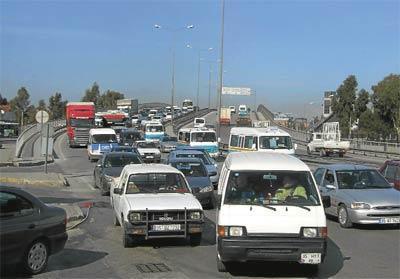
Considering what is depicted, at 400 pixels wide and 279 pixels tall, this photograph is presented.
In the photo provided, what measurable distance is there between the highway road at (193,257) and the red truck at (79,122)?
39.0 metres

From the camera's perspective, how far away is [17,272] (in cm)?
863

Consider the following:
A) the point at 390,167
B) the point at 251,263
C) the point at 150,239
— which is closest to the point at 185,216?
the point at 150,239

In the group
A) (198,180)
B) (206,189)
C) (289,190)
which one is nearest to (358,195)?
(206,189)

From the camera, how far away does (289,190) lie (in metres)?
9.32

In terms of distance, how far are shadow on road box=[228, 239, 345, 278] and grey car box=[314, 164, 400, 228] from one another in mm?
3751

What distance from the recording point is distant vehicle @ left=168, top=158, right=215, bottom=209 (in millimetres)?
17141

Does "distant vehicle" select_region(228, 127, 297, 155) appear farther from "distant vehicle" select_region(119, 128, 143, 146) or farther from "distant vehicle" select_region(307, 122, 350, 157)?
"distant vehicle" select_region(307, 122, 350, 157)

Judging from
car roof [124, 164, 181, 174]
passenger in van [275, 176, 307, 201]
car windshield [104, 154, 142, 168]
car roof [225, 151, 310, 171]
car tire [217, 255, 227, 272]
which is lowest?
car tire [217, 255, 227, 272]

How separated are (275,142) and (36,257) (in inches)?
858

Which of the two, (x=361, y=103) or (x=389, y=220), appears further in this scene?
(x=361, y=103)

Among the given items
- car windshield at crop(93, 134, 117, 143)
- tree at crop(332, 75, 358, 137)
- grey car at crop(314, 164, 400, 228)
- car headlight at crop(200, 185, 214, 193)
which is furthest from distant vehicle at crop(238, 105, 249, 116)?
grey car at crop(314, 164, 400, 228)

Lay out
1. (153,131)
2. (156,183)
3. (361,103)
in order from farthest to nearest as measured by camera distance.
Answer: (361,103) → (153,131) → (156,183)

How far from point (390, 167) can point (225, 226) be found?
1106 centimetres

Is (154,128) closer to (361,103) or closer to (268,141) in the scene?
(268,141)
